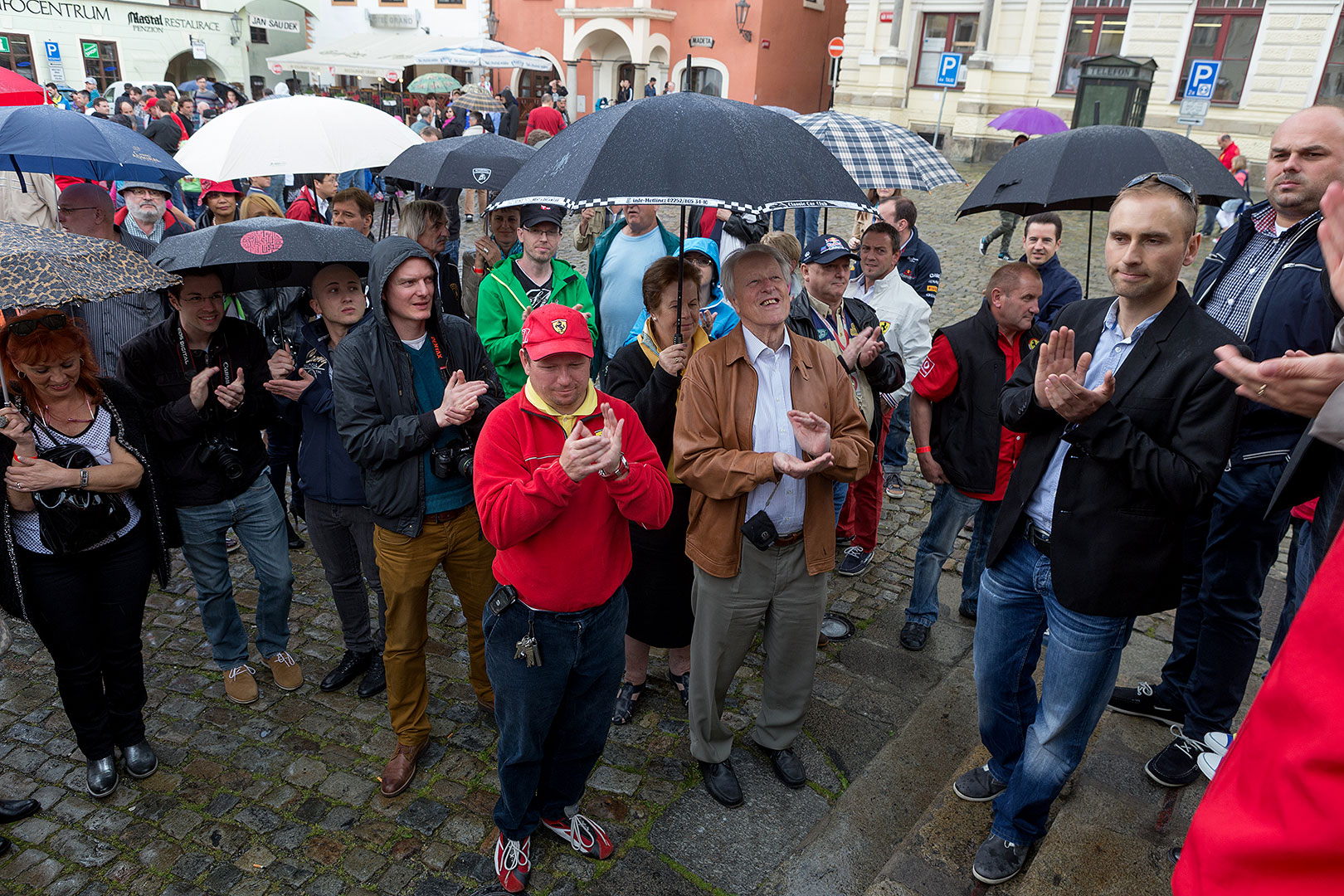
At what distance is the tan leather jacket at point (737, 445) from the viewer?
10.1 ft

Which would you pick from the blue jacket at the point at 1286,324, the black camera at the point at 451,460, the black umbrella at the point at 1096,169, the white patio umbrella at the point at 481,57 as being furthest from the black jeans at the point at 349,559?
the white patio umbrella at the point at 481,57

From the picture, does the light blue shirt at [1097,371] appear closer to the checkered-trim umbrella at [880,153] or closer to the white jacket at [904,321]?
the checkered-trim umbrella at [880,153]

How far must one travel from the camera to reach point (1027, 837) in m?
2.92

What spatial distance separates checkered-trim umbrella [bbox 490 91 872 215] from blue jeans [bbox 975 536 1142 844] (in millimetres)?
1455

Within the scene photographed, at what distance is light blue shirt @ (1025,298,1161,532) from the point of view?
2.68 m

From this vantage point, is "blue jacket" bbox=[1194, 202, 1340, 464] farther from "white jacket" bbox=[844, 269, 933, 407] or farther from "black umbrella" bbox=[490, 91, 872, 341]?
"white jacket" bbox=[844, 269, 933, 407]

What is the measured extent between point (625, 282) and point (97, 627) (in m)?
3.32

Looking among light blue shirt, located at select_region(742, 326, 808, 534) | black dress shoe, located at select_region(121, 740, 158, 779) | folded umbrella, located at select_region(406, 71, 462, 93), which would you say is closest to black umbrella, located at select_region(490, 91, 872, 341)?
light blue shirt, located at select_region(742, 326, 808, 534)

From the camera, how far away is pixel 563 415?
2.78 metres

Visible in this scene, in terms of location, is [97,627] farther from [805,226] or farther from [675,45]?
[675,45]

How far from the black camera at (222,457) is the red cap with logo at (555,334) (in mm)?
1899

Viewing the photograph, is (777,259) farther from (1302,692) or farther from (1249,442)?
(1302,692)

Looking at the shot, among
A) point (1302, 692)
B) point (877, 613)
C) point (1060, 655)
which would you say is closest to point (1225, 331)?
point (1060, 655)

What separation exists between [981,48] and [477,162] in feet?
78.7
